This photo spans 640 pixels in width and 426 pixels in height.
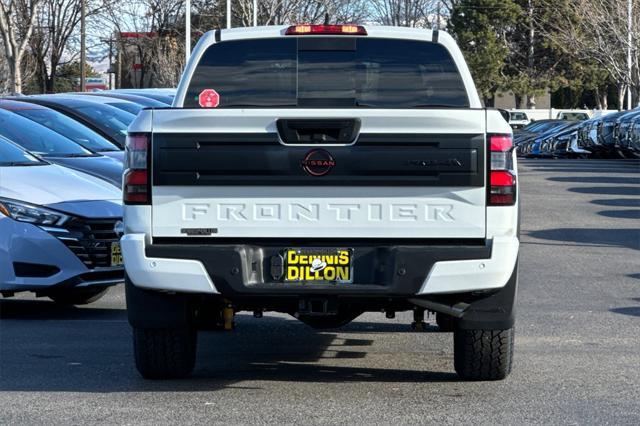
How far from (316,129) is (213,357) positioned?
2279 millimetres

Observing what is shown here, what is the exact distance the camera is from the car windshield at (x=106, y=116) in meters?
15.3

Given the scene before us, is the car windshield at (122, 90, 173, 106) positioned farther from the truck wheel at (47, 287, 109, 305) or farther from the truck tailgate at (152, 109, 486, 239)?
the truck tailgate at (152, 109, 486, 239)

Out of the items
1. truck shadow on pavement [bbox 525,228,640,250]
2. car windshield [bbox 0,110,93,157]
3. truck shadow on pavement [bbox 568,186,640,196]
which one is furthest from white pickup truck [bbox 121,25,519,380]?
truck shadow on pavement [bbox 568,186,640,196]

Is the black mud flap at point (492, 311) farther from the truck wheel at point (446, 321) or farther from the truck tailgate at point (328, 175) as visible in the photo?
the truck tailgate at point (328, 175)

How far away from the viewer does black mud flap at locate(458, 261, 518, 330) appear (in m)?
6.88

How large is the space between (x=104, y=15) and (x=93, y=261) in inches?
1967

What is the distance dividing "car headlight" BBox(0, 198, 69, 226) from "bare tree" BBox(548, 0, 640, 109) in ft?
164

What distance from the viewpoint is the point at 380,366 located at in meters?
8.08

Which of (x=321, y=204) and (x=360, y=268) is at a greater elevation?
(x=321, y=204)

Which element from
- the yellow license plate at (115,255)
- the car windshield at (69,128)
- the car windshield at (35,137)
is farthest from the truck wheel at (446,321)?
the car windshield at (69,128)

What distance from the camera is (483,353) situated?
7262mm

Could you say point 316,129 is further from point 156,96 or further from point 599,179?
point 599,179

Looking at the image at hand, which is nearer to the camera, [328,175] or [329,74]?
[328,175]

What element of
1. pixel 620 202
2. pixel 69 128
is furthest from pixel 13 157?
pixel 620 202
